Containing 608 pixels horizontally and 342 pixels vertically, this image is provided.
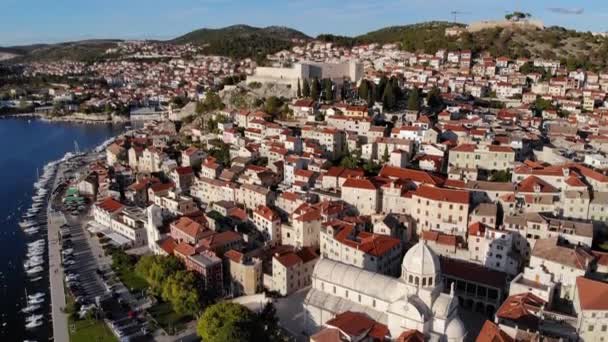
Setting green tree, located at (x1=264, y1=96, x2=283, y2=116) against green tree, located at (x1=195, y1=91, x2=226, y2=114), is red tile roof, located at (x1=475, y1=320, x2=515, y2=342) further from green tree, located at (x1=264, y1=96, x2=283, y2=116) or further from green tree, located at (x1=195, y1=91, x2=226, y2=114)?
green tree, located at (x1=195, y1=91, x2=226, y2=114)

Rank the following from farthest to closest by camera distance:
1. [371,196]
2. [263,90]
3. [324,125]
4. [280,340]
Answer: [263,90] < [324,125] < [371,196] < [280,340]

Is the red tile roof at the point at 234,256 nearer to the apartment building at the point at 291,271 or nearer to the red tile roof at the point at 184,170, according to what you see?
the apartment building at the point at 291,271

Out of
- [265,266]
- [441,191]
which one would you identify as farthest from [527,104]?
[265,266]

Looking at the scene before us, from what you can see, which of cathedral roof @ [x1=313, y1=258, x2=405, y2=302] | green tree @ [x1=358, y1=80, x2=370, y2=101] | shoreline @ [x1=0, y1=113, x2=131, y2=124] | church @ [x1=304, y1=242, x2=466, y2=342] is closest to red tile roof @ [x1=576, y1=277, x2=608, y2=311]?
church @ [x1=304, y1=242, x2=466, y2=342]

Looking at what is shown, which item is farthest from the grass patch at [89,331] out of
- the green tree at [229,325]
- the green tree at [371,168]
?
the green tree at [371,168]

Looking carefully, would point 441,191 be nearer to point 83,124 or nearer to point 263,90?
point 263,90
